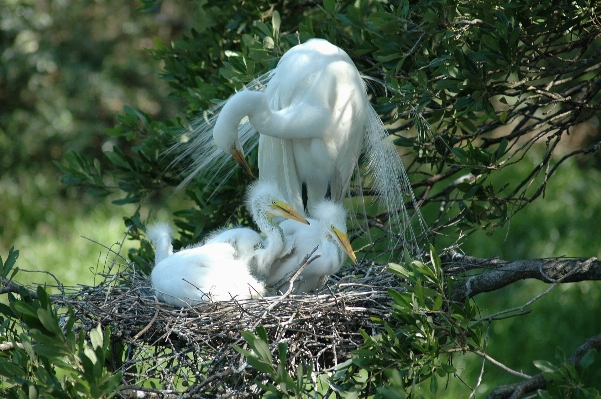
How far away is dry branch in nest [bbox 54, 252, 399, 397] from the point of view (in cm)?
211

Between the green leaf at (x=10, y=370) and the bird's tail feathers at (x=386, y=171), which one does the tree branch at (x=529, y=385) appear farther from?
the green leaf at (x=10, y=370)

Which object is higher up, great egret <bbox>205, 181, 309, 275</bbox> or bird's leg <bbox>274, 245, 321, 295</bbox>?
great egret <bbox>205, 181, 309, 275</bbox>

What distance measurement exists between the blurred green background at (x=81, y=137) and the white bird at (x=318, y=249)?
2752 mm

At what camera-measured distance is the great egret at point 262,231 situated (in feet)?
8.86

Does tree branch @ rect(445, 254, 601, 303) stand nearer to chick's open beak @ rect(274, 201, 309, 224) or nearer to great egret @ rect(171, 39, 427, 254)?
great egret @ rect(171, 39, 427, 254)

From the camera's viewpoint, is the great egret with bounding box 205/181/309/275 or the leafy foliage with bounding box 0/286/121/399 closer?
the leafy foliage with bounding box 0/286/121/399

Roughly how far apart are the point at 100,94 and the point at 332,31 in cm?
532

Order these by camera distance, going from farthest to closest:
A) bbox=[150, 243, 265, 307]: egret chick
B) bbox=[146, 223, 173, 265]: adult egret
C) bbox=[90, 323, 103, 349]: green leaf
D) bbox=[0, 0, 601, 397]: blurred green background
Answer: bbox=[0, 0, 601, 397]: blurred green background → bbox=[146, 223, 173, 265]: adult egret → bbox=[150, 243, 265, 307]: egret chick → bbox=[90, 323, 103, 349]: green leaf

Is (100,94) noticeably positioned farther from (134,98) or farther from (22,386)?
(22,386)

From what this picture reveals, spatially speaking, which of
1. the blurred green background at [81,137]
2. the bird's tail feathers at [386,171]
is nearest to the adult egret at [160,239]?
the bird's tail feathers at [386,171]

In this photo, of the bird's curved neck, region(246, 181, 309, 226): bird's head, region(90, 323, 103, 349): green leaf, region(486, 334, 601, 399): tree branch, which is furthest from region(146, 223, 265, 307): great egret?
region(486, 334, 601, 399): tree branch

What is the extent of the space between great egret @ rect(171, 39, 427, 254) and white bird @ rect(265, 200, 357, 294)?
23 cm

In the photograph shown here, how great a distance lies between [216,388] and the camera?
6.66 ft

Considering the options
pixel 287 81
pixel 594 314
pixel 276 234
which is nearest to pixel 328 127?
pixel 287 81
